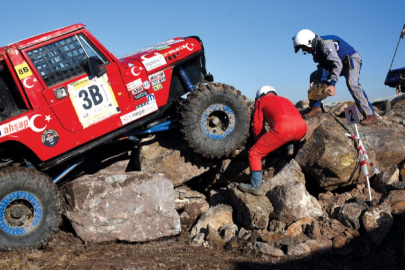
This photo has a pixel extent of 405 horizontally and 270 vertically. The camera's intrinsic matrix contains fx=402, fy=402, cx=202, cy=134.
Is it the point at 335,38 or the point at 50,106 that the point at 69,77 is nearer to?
the point at 50,106

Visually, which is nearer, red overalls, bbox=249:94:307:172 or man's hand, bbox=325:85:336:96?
red overalls, bbox=249:94:307:172

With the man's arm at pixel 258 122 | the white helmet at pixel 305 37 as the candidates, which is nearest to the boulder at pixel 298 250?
the man's arm at pixel 258 122

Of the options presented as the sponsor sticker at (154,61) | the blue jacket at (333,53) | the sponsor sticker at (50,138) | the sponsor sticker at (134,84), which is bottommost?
the sponsor sticker at (50,138)

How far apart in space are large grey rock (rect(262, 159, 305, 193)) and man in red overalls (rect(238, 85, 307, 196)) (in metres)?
0.26

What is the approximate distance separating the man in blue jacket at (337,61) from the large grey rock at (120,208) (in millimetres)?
3149

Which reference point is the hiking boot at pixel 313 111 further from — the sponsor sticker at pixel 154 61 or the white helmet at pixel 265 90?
the sponsor sticker at pixel 154 61

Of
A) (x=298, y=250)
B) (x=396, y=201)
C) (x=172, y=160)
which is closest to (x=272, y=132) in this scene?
(x=172, y=160)

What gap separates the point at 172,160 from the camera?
6.60m

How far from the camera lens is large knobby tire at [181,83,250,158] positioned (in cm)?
610

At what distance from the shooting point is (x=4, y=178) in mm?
4965

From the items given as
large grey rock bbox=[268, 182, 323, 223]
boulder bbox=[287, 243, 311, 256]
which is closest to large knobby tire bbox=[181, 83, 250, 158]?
large grey rock bbox=[268, 182, 323, 223]

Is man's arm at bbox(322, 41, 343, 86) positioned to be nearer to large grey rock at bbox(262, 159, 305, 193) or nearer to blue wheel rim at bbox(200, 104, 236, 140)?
large grey rock at bbox(262, 159, 305, 193)

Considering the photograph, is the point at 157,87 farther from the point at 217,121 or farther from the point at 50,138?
the point at 50,138

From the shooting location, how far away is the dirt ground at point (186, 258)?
181 inches
